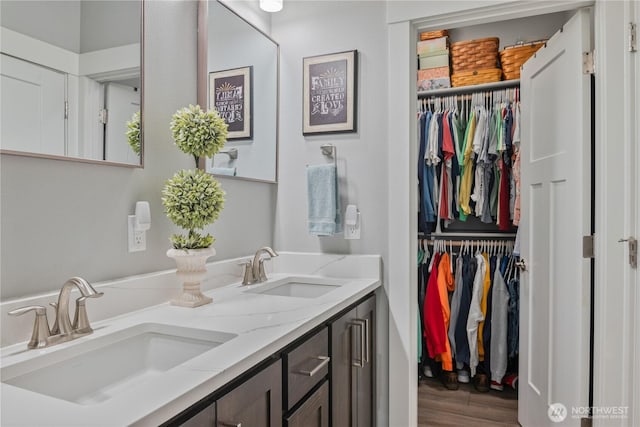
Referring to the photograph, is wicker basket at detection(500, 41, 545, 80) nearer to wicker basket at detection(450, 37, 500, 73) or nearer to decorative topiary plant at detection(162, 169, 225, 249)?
wicker basket at detection(450, 37, 500, 73)

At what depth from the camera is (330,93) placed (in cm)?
198

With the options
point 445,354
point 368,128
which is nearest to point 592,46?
point 368,128

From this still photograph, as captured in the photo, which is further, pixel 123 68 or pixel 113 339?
pixel 123 68

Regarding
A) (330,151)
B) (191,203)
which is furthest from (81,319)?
(330,151)

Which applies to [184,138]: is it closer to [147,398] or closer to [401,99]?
[147,398]

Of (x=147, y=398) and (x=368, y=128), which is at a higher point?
(x=368, y=128)

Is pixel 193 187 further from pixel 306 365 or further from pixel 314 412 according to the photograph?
pixel 314 412

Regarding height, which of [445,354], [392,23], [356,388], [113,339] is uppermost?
[392,23]

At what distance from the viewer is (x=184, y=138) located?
1.35m

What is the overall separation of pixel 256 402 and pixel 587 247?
150cm

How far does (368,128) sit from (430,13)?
58cm

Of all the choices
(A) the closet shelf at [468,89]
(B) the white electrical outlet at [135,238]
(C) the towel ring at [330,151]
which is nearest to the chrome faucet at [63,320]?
(B) the white electrical outlet at [135,238]

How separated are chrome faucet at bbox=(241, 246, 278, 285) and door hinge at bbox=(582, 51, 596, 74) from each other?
1.52 m

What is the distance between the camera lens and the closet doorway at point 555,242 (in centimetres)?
169
